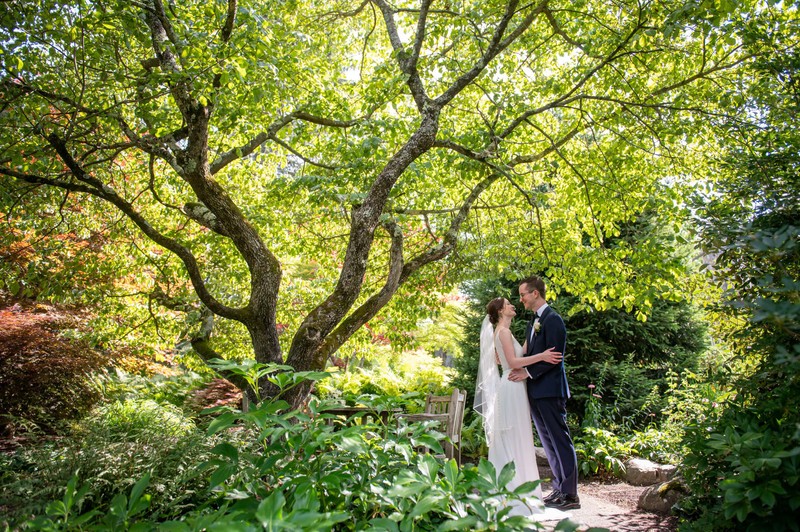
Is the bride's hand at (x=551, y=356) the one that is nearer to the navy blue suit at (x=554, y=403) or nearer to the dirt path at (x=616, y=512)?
the navy blue suit at (x=554, y=403)

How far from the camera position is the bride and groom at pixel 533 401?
447 cm

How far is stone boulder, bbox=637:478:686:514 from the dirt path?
0.35 ft

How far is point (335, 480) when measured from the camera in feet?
4.68

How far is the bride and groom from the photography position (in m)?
4.47

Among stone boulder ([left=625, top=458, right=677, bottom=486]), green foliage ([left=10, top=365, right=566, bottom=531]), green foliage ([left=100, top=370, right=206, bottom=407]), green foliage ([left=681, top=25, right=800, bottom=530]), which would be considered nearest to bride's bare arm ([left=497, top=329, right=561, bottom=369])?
green foliage ([left=681, top=25, right=800, bottom=530])

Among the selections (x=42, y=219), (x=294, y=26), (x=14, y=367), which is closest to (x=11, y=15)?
(x=42, y=219)

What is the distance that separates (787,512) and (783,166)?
6.84ft

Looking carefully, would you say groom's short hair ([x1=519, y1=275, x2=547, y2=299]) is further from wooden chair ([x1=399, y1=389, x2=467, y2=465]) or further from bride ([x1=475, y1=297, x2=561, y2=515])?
wooden chair ([x1=399, y1=389, x2=467, y2=465])

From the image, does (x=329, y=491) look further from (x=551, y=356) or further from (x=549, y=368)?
(x=549, y=368)

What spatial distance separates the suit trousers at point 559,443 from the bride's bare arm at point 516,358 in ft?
1.19

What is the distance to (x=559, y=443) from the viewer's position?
4.44 metres

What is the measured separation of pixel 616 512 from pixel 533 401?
1503mm

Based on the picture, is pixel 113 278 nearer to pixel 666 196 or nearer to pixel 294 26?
pixel 294 26

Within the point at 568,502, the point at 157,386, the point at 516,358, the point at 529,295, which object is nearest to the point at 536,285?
the point at 529,295
